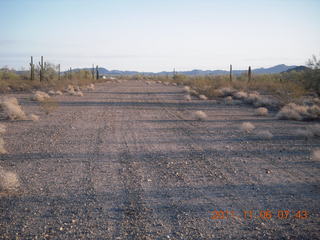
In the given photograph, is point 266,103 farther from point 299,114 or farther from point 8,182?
point 8,182

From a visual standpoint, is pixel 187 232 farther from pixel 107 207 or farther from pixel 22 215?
pixel 22 215

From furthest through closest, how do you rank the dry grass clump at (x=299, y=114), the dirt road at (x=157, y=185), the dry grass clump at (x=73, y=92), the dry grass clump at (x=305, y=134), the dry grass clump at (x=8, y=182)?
the dry grass clump at (x=73, y=92) → the dry grass clump at (x=299, y=114) → the dry grass clump at (x=305, y=134) → the dry grass clump at (x=8, y=182) → the dirt road at (x=157, y=185)

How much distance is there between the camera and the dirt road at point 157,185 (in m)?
4.64

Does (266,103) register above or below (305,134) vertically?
above

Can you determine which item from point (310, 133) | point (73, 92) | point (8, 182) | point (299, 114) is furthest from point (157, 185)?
point (73, 92)

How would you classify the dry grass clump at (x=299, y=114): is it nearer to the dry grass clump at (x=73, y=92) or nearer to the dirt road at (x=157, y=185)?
the dirt road at (x=157, y=185)

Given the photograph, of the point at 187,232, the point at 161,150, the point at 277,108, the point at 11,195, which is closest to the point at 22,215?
the point at 11,195

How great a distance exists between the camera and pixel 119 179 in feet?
22.2

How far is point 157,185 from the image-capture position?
644cm

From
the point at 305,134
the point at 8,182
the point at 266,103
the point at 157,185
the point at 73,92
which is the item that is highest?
the point at 73,92

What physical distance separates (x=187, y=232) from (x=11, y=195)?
3.53 m

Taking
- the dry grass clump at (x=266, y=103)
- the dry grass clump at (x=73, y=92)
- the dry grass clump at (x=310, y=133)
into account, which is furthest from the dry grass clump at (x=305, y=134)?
the dry grass clump at (x=73, y=92)

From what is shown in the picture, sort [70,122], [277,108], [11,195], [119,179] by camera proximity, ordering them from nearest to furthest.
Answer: [11,195], [119,179], [70,122], [277,108]

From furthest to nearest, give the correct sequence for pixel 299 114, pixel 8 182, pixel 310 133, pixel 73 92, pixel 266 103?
pixel 73 92
pixel 266 103
pixel 299 114
pixel 310 133
pixel 8 182
